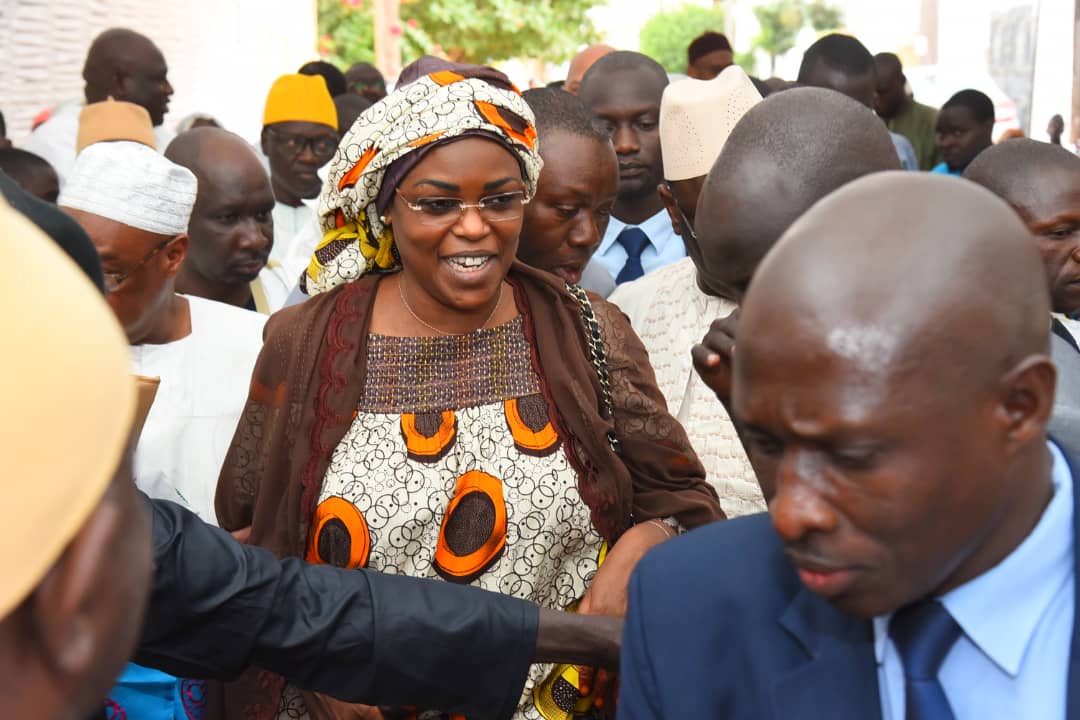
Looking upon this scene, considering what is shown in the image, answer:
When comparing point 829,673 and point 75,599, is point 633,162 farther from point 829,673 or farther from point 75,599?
point 75,599

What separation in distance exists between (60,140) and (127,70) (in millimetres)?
625

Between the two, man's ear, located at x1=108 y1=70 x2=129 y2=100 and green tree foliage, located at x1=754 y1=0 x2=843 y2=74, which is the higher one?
man's ear, located at x1=108 y1=70 x2=129 y2=100

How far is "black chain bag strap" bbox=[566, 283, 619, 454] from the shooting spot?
3271mm

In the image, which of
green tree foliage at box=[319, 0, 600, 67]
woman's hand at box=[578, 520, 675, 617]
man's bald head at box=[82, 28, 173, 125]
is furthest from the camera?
green tree foliage at box=[319, 0, 600, 67]

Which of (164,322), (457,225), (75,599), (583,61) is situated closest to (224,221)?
(164,322)

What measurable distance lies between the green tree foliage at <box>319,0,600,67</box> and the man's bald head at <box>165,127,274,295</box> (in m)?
20.6

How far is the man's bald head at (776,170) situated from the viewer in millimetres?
2689

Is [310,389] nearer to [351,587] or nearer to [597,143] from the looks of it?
[351,587]

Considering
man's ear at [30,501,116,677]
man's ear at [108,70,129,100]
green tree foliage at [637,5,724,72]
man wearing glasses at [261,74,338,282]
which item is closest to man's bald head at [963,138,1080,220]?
man's ear at [30,501,116,677]

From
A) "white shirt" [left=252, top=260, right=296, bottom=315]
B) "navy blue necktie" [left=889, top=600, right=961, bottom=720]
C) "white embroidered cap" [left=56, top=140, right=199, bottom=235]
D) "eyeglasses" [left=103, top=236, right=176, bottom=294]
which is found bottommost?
"white shirt" [left=252, top=260, right=296, bottom=315]

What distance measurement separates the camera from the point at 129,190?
13.7 feet

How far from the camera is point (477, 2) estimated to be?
2869 cm

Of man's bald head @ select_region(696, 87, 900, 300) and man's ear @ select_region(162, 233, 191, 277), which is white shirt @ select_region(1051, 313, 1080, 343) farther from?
man's ear @ select_region(162, 233, 191, 277)

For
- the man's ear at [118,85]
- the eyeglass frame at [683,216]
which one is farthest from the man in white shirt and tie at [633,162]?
the man's ear at [118,85]
